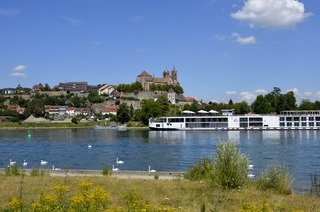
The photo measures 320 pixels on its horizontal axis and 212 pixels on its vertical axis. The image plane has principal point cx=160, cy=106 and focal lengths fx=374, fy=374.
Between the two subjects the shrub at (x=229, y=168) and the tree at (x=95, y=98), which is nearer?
the shrub at (x=229, y=168)

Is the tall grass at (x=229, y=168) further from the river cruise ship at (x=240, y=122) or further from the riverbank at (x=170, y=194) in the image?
the river cruise ship at (x=240, y=122)

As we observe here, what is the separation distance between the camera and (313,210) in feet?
32.8

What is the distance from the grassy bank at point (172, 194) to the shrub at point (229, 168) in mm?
343

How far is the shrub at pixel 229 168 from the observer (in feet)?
42.9

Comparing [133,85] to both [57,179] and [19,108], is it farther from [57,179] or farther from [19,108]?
[57,179]

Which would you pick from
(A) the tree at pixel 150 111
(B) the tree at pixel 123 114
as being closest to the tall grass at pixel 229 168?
(A) the tree at pixel 150 111

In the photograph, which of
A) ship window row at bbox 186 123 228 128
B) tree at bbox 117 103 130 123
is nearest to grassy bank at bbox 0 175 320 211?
ship window row at bbox 186 123 228 128

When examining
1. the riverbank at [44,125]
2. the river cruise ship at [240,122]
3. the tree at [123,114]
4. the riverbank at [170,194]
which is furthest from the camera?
the tree at [123,114]

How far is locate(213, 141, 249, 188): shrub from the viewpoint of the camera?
13086 millimetres

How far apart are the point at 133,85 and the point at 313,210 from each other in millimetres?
140693

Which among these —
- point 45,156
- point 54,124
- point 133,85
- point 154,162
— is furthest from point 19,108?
point 154,162

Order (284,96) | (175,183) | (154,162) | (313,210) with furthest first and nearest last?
(284,96), (154,162), (175,183), (313,210)

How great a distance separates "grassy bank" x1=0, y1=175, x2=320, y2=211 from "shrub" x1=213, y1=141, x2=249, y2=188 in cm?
34

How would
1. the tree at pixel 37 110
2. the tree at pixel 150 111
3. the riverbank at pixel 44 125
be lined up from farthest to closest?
the tree at pixel 37 110 → the riverbank at pixel 44 125 → the tree at pixel 150 111
